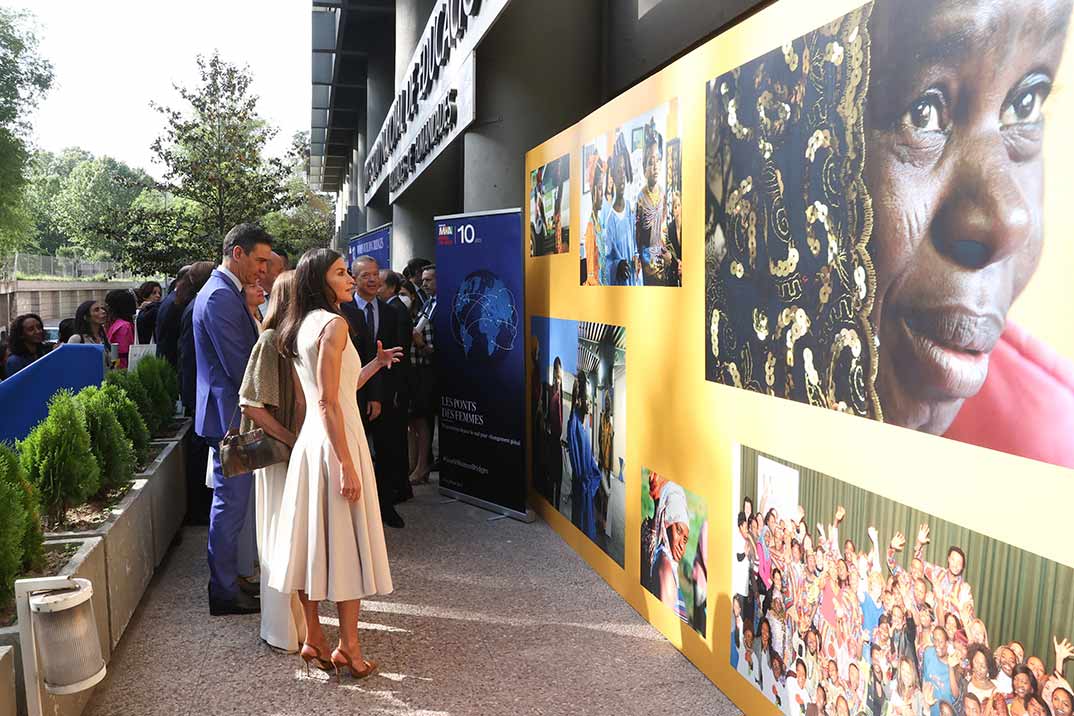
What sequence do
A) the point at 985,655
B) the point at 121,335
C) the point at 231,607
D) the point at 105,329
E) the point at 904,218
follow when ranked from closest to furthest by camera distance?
the point at 985,655 → the point at 904,218 → the point at 231,607 → the point at 121,335 → the point at 105,329

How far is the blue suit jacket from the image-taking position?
5.46 metres

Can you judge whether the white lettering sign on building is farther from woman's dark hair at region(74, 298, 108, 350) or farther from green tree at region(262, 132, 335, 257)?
green tree at region(262, 132, 335, 257)

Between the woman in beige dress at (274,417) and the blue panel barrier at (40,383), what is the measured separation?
2856 mm

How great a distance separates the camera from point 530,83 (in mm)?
9469

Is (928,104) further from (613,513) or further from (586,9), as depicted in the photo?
(586,9)

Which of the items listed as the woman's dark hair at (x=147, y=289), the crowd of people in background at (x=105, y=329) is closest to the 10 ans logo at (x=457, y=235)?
the crowd of people in background at (x=105, y=329)

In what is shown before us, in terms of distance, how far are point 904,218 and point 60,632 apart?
9.57ft

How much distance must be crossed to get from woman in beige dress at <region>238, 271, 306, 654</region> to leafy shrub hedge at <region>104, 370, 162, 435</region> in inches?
118

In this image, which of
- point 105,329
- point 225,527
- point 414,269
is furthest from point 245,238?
point 105,329

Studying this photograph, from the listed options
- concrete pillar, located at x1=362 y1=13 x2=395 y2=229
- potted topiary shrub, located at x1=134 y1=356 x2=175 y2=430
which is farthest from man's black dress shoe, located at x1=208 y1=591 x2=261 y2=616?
concrete pillar, located at x1=362 y1=13 x2=395 y2=229

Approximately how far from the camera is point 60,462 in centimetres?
516

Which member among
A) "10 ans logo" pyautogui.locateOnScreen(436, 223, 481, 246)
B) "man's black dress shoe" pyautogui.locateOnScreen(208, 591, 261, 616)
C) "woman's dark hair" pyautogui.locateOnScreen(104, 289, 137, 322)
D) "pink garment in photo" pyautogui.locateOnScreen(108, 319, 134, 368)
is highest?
"10 ans logo" pyautogui.locateOnScreen(436, 223, 481, 246)

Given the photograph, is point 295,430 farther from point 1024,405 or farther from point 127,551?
point 1024,405

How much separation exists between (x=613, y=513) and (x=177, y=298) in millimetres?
4371
